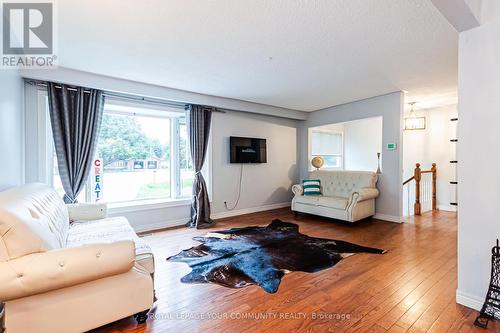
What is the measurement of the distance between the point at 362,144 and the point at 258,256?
5823 mm

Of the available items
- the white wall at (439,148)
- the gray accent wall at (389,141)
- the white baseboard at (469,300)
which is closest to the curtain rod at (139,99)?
the gray accent wall at (389,141)

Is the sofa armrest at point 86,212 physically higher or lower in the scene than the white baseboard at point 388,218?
higher

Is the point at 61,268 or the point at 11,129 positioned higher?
the point at 11,129

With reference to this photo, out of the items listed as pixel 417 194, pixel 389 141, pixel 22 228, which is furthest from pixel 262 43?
pixel 417 194

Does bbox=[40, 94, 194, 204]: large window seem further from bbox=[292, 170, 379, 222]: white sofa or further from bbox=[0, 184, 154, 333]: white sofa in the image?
bbox=[292, 170, 379, 222]: white sofa

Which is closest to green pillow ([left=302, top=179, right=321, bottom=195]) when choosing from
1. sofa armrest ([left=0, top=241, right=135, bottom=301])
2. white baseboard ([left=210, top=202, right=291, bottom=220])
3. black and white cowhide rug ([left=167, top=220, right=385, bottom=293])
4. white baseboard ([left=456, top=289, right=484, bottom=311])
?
white baseboard ([left=210, top=202, right=291, bottom=220])

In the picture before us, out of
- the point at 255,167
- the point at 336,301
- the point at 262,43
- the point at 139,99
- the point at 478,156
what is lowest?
the point at 336,301

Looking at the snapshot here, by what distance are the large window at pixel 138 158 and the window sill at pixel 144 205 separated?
111 millimetres

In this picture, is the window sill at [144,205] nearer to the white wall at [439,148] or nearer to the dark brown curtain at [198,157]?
the dark brown curtain at [198,157]

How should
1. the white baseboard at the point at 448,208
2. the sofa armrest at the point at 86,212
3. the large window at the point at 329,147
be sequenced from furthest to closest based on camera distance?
the large window at the point at 329,147, the white baseboard at the point at 448,208, the sofa armrest at the point at 86,212

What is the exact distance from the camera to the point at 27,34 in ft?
7.89

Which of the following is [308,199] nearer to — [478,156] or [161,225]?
[161,225]

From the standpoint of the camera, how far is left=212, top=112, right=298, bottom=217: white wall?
5.01 metres

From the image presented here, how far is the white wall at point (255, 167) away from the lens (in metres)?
5.01
